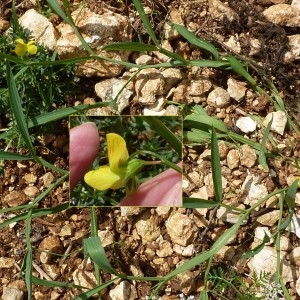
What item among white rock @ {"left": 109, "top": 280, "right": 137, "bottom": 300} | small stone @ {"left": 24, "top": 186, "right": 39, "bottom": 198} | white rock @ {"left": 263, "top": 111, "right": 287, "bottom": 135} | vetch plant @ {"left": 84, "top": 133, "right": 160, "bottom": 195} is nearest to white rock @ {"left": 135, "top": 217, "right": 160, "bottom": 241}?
white rock @ {"left": 109, "top": 280, "right": 137, "bottom": 300}

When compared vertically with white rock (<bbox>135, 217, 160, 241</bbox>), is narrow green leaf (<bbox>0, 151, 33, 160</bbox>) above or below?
above

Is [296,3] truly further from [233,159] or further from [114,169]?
[114,169]

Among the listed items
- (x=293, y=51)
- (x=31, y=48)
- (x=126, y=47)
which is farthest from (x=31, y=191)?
(x=293, y=51)

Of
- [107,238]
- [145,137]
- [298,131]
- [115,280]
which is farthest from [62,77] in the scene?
[298,131]

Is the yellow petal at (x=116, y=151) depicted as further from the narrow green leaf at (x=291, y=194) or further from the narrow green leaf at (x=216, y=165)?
the narrow green leaf at (x=291, y=194)

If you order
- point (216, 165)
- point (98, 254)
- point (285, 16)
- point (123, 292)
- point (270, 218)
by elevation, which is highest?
point (285, 16)

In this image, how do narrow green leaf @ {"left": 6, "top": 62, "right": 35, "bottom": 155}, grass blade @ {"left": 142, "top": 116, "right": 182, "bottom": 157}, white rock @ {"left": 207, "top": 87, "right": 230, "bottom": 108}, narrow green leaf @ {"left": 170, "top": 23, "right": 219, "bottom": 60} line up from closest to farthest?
narrow green leaf @ {"left": 6, "top": 62, "right": 35, "bottom": 155} → grass blade @ {"left": 142, "top": 116, "right": 182, "bottom": 157} → narrow green leaf @ {"left": 170, "top": 23, "right": 219, "bottom": 60} → white rock @ {"left": 207, "top": 87, "right": 230, "bottom": 108}

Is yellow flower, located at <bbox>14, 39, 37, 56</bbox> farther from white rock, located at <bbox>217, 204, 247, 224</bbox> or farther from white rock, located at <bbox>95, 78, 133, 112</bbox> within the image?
white rock, located at <bbox>217, 204, 247, 224</bbox>
